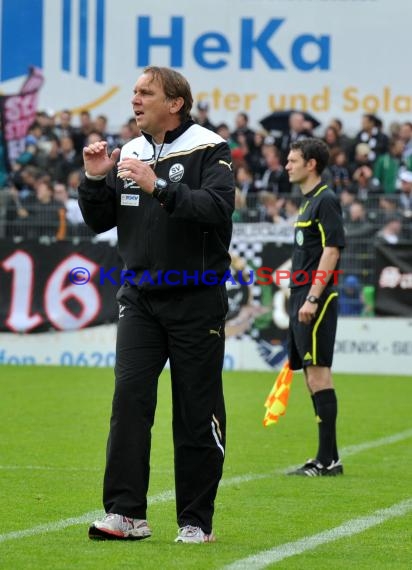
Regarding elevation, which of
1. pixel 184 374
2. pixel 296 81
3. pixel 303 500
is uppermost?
pixel 296 81

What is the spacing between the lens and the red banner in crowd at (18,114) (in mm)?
23703

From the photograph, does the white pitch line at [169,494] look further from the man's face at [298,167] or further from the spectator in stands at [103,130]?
the spectator in stands at [103,130]

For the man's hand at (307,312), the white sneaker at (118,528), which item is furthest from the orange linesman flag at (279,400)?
the white sneaker at (118,528)

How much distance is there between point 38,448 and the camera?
10.1m

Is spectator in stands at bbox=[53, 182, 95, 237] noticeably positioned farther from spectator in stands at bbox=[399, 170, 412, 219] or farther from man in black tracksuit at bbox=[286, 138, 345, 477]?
man in black tracksuit at bbox=[286, 138, 345, 477]

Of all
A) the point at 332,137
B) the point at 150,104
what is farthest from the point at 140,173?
the point at 332,137

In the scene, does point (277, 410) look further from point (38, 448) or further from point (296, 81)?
point (296, 81)

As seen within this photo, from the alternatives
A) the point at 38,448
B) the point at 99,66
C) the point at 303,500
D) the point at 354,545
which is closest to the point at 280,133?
the point at 99,66

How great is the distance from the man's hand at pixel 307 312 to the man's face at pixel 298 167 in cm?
91

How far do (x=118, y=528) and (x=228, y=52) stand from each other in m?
19.2

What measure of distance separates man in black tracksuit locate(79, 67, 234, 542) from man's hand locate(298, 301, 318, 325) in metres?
2.83

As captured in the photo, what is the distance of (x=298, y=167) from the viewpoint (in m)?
9.39

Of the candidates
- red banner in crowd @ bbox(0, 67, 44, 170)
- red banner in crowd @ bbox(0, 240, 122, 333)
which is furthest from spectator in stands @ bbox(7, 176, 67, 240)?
red banner in crowd @ bbox(0, 67, 44, 170)

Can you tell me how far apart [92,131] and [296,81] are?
12.7 ft
